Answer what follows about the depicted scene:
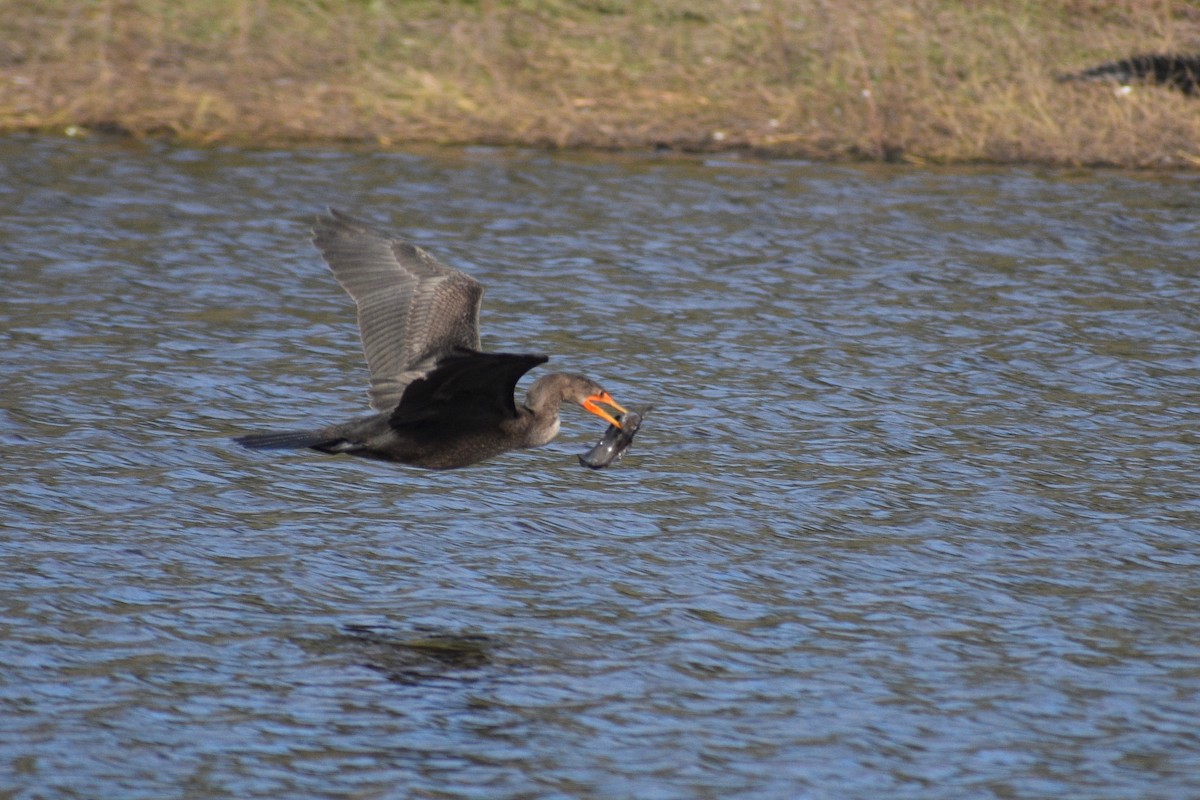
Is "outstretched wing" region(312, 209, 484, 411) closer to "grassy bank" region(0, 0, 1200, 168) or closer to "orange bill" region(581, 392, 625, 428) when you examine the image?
"orange bill" region(581, 392, 625, 428)

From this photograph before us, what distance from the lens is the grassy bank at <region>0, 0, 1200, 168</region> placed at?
16.6m

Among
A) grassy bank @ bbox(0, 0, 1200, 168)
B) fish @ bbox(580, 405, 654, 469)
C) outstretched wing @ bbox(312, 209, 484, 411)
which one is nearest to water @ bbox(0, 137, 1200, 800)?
fish @ bbox(580, 405, 654, 469)

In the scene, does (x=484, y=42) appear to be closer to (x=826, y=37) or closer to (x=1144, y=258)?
(x=826, y=37)

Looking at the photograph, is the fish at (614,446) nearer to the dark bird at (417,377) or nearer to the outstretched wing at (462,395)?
the dark bird at (417,377)

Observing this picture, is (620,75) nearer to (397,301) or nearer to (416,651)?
(397,301)

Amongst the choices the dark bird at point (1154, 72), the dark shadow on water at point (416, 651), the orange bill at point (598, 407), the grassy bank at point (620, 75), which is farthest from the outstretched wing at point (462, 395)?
the dark bird at point (1154, 72)

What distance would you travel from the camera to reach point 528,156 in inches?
648

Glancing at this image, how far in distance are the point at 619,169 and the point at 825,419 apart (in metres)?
6.79

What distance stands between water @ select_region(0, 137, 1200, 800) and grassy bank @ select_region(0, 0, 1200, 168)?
Result: 216cm

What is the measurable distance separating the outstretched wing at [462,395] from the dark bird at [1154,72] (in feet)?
38.4

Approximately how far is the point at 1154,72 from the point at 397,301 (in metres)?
11.8

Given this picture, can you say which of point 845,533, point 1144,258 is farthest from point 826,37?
point 845,533

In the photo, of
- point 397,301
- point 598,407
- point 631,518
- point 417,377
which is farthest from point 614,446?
point 397,301

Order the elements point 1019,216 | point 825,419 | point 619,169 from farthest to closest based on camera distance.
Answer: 1. point 619,169
2. point 1019,216
3. point 825,419
